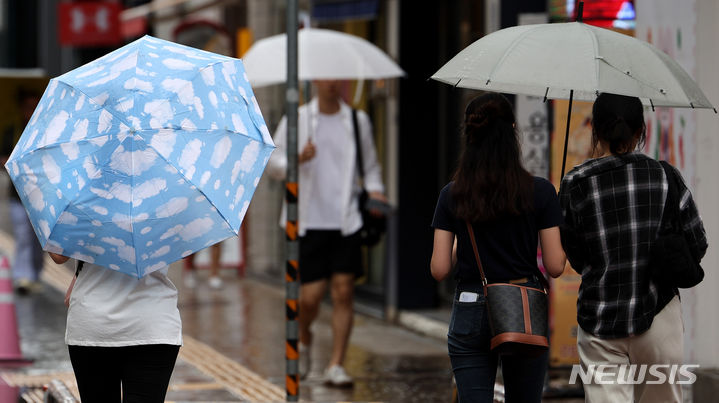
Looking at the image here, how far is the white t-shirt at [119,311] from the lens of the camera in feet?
14.1

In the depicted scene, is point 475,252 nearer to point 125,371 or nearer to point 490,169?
point 490,169

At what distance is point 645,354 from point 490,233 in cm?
70

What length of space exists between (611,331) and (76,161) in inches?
76.0

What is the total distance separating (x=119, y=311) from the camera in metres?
4.31

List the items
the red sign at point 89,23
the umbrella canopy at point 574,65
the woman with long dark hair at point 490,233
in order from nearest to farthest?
the woman with long dark hair at point 490,233 → the umbrella canopy at point 574,65 → the red sign at point 89,23

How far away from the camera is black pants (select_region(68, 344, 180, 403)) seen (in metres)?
4.34

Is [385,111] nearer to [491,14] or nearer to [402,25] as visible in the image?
[402,25]

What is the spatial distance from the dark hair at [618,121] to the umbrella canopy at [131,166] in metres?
1.31

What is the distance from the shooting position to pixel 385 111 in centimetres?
1147

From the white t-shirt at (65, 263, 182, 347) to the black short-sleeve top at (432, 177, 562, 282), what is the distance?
3.51 feet

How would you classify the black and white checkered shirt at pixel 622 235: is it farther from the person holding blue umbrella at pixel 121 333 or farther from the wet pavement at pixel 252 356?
the wet pavement at pixel 252 356

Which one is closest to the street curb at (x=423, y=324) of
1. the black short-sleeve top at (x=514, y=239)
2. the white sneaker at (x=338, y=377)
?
the white sneaker at (x=338, y=377)

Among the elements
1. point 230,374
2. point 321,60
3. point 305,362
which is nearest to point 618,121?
point 321,60

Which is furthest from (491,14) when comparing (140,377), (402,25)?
(140,377)
